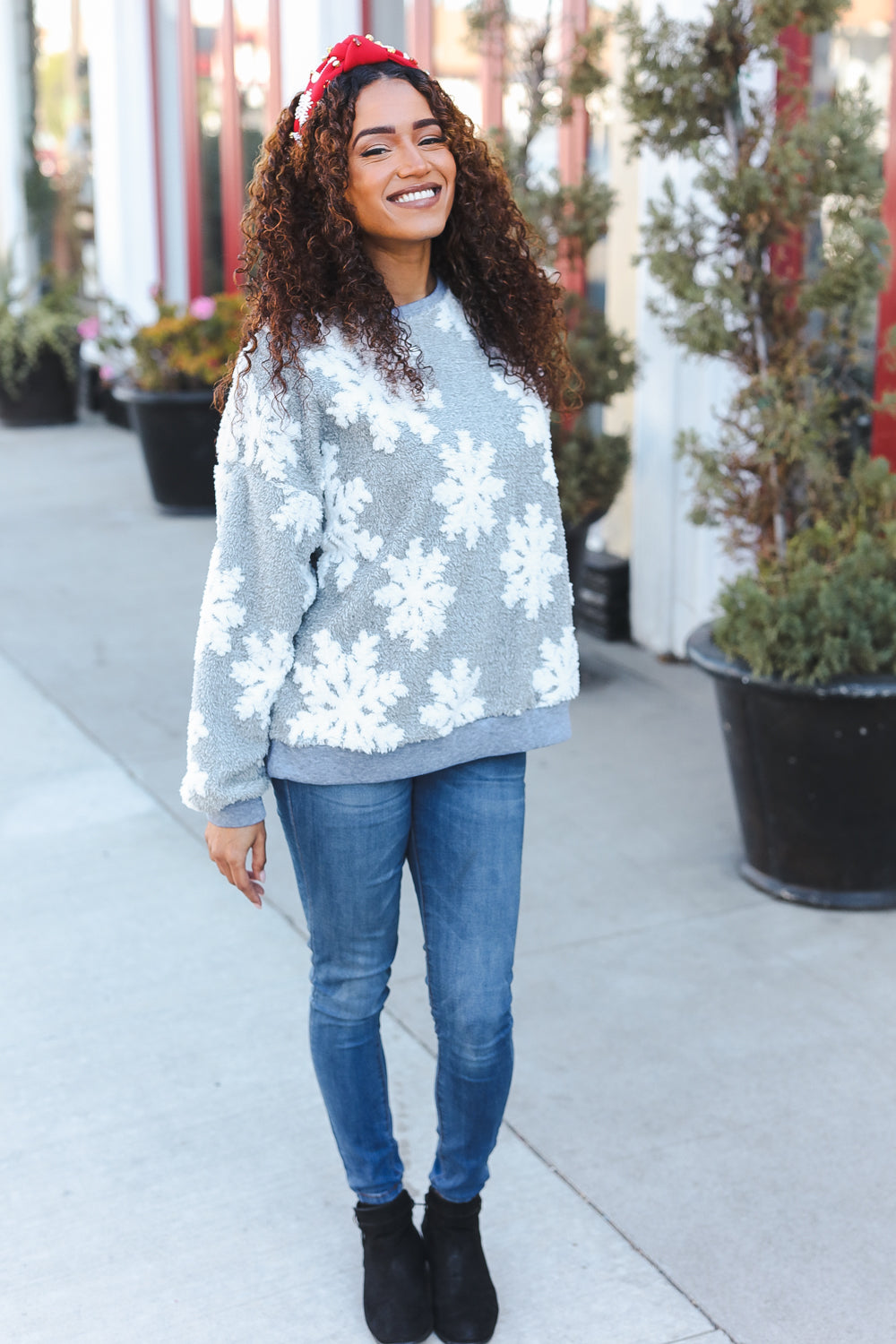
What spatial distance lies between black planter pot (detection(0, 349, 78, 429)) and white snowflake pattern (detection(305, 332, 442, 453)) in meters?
10.2

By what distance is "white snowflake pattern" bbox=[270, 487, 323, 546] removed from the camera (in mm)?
2004

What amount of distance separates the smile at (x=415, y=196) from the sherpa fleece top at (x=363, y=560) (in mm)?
141

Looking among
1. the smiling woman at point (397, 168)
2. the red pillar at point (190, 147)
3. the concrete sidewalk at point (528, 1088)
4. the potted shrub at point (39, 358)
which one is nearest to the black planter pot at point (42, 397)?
the potted shrub at point (39, 358)

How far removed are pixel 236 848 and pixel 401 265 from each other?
83 centimetres

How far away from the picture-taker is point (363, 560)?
2072 millimetres

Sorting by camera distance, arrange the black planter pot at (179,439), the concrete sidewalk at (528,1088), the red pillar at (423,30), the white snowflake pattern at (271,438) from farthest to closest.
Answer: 1. the black planter pot at (179,439)
2. the red pillar at (423,30)
3. the concrete sidewalk at (528,1088)
4. the white snowflake pattern at (271,438)

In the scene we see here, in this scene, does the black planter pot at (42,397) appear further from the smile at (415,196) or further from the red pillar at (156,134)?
the smile at (415,196)

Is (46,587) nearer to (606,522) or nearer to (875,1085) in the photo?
(606,522)

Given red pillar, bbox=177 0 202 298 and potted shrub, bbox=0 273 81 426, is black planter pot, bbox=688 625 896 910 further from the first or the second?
potted shrub, bbox=0 273 81 426

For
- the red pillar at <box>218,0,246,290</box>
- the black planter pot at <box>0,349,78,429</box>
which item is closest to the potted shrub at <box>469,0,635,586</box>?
the red pillar at <box>218,0,246,290</box>

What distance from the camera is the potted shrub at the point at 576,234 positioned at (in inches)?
211

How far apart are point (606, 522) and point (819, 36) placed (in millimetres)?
2137

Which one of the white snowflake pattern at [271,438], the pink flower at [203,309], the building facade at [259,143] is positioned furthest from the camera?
the pink flower at [203,309]

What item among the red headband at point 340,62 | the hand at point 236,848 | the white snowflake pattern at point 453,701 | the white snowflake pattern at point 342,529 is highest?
the red headband at point 340,62
